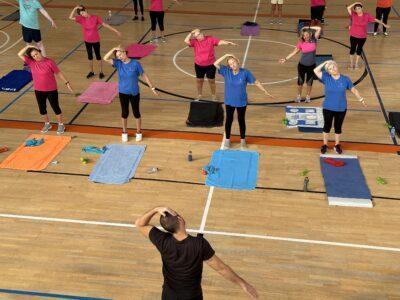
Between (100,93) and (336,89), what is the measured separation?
529 cm

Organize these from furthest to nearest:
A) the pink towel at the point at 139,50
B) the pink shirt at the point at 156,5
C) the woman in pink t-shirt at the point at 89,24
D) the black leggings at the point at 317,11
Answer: the black leggings at the point at 317,11
the pink shirt at the point at 156,5
the pink towel at the point at 139,50
the woman in pink t-shirt at the point at 89,24

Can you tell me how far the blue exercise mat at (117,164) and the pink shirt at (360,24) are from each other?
5.86m

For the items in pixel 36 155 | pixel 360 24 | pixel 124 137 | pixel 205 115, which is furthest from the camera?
pixel 360 24

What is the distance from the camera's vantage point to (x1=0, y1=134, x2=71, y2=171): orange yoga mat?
26.4 ft

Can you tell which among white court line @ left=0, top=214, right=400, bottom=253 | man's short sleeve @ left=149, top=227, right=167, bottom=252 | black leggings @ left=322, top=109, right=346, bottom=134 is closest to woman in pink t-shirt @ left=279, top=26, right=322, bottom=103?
black leggings @ left=322, top=109, right=346, bottom=134

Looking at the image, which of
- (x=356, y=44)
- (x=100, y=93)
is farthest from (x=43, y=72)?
(x=356, y=44)

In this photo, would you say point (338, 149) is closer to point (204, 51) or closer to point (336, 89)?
point (336, 89)

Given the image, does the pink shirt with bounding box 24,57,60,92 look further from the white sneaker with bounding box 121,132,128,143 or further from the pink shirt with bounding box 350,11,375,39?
the pink shirt with bounding box 350,11,375,39

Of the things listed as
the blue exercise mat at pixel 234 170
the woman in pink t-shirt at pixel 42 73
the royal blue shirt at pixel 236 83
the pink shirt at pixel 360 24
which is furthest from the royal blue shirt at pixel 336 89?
the woman in pink t-shirt at pixel 42 73

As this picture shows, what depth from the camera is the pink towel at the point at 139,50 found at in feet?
42.1

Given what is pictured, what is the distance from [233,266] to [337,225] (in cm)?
167

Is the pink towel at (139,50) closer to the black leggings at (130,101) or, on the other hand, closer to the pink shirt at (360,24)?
the black leggings at (130,101)

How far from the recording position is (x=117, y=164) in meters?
8.08

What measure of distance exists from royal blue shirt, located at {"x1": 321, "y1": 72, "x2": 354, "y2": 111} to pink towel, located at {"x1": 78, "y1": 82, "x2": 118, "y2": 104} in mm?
A: 4702
